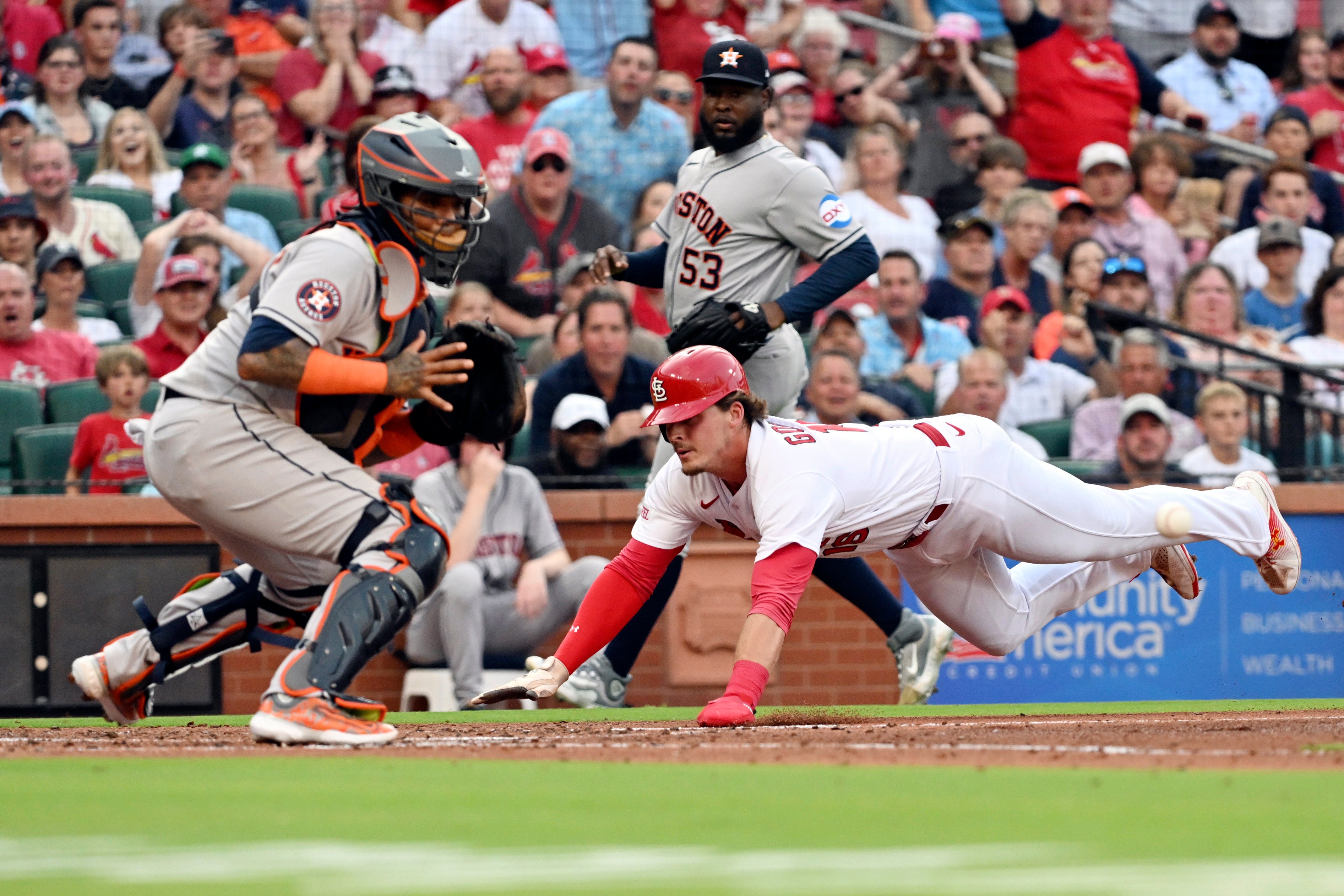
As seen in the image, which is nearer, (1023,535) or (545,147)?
(1023,535)

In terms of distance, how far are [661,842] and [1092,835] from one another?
2.42 feet

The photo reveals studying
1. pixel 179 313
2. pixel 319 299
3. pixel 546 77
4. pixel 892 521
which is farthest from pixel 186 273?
pixel 892 521

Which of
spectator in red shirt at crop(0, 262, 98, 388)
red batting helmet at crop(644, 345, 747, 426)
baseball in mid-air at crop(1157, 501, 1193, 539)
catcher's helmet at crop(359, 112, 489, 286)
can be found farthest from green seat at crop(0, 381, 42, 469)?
baseball in mid-air at crop(1157, 501, 1193, 539)

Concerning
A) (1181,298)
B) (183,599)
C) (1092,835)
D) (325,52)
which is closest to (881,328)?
(1181,298)

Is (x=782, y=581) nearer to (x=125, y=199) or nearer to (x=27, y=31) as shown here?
(x=125, y=199)

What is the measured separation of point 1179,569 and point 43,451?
570 cm

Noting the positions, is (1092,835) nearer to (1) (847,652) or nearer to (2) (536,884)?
(2) (536,884)

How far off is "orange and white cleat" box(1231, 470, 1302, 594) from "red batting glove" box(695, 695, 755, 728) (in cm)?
201

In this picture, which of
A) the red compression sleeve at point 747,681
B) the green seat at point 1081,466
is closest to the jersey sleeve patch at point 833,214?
the red compression sleeve at point 747,681

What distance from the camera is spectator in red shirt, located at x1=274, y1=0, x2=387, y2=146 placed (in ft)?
37.5

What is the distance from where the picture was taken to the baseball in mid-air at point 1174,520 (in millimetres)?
5488

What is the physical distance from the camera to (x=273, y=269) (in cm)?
513

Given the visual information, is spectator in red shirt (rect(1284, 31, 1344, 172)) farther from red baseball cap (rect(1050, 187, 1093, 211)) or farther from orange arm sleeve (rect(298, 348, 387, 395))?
orange arm sleeve (rect(298, 348, 387, 395))

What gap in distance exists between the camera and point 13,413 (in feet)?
29.0
